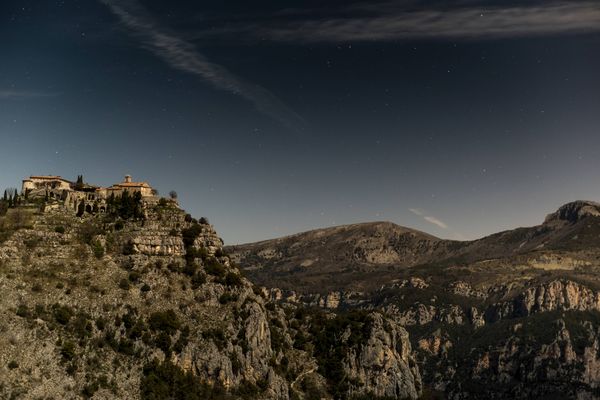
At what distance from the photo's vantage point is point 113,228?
15300cm

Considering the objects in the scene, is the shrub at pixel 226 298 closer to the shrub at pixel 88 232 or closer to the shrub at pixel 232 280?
the shrub at pixel 232 280

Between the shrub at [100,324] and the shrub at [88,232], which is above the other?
the shrub at [88,232]

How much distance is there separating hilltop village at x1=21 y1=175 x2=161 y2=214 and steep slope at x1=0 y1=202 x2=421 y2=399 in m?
4.74

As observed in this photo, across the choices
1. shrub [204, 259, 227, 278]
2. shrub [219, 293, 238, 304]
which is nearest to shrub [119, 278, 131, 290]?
shrub [204, 259, 227, 278]

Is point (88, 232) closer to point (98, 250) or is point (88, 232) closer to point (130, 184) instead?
point (98, 250)

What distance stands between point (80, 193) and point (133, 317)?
45845mm

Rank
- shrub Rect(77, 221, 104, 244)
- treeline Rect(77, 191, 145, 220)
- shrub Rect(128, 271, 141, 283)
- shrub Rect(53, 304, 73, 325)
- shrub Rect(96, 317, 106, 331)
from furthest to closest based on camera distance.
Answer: treeline Rect(77, 191, 145, 220) → shrub Rect(77, 221, 104, 244) → shrub Rect(128, 271, 141, 283) → shrub Rect(96, 317, 106, 331) → shrub Rect(53, 304, 73, 325)

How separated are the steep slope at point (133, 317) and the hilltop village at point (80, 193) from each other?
474cm

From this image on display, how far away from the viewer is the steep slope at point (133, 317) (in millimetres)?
120062

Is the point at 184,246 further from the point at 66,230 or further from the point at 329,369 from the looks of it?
the point at 329,369

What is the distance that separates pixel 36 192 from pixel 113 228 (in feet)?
82.6

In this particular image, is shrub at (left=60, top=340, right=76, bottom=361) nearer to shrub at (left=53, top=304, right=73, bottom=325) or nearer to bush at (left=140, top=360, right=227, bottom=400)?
shrub at (left=53, top=304, right=73, bottom=325)

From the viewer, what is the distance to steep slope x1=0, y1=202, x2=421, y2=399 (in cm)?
12006

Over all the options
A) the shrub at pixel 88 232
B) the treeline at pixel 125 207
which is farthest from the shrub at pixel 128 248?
the treeline at pixel 125 207
